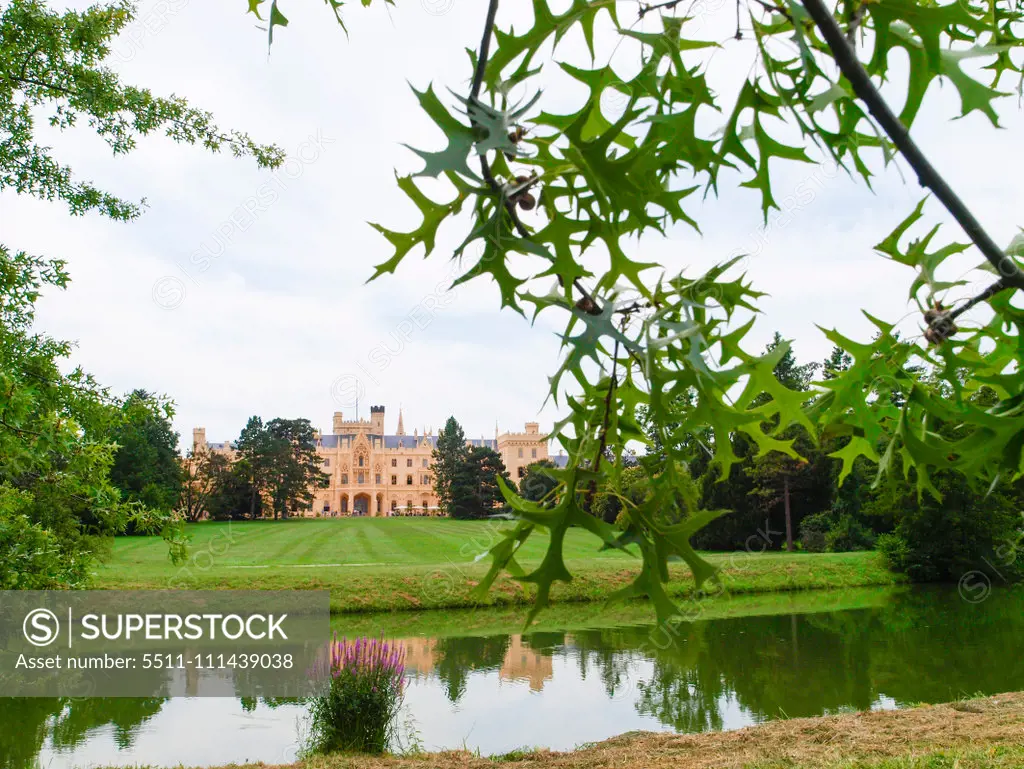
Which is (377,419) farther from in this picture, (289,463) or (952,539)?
(952,539)

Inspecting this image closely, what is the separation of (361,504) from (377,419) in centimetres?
918

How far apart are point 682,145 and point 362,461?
7299cm

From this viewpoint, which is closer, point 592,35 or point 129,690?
point 592,35

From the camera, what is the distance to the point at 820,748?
177 inches

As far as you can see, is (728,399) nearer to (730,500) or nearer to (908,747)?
(908,747)

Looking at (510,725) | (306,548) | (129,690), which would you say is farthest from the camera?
(306,548)

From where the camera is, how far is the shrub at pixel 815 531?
24141mm

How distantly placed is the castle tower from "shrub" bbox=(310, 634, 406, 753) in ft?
236

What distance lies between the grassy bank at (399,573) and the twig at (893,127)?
843cm

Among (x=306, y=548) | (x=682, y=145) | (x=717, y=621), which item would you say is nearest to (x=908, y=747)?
(x=682, y=145)

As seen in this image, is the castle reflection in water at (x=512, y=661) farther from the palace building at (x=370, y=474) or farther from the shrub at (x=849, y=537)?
the palace building at (x=370, y=474)

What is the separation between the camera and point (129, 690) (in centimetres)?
882

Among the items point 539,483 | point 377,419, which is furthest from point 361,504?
point 539,483

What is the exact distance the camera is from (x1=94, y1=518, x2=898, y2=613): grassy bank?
13.6 m
